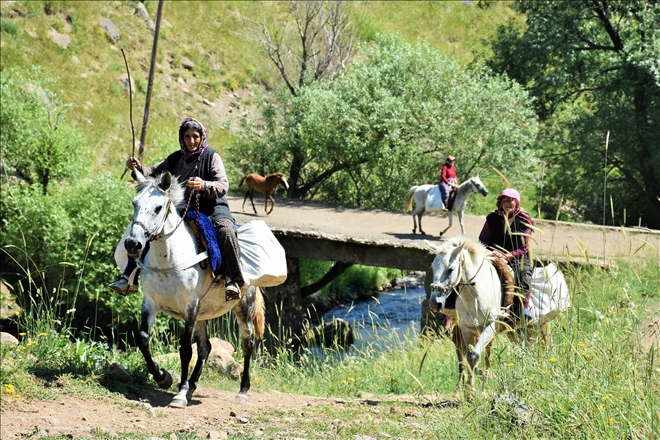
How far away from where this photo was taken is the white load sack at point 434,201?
16188 mm

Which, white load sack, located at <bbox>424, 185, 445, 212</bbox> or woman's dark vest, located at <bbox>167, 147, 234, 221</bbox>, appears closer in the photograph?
woman's dark vest, located at <bbox>167, 147, 234, 221</bbox>

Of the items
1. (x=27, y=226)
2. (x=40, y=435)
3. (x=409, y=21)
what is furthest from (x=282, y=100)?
(x=409, y=21)

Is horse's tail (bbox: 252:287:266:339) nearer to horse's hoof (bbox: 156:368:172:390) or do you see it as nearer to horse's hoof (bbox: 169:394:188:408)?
horse's hoof (bbox: 156:368:172:390)

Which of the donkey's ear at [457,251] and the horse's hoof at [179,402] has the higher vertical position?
the donkey's ear at [457,251]

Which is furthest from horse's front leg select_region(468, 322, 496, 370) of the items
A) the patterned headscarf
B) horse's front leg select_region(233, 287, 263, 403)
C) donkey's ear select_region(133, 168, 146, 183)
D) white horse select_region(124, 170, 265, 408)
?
donkey's ear select_region(133, 168, 146, 183)

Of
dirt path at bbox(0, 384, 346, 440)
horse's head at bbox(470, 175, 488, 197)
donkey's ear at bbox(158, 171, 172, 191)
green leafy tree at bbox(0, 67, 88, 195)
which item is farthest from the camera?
green leafy tree at bbox(0, 67, 88, 195)

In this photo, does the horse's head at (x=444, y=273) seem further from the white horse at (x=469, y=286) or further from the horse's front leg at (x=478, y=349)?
the horse's front leg at (x=478, y=349)

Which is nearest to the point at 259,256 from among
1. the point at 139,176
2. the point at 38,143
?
the point at 139,176

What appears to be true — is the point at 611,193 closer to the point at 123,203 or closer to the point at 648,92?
the point at 648,92

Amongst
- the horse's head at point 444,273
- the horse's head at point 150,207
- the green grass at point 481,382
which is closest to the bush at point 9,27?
the green grass at point 481,382

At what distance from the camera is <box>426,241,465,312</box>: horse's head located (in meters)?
7.73

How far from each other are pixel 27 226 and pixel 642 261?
41.9 ft

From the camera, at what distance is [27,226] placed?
17422 millimetres

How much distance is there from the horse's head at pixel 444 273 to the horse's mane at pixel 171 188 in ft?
8.75
